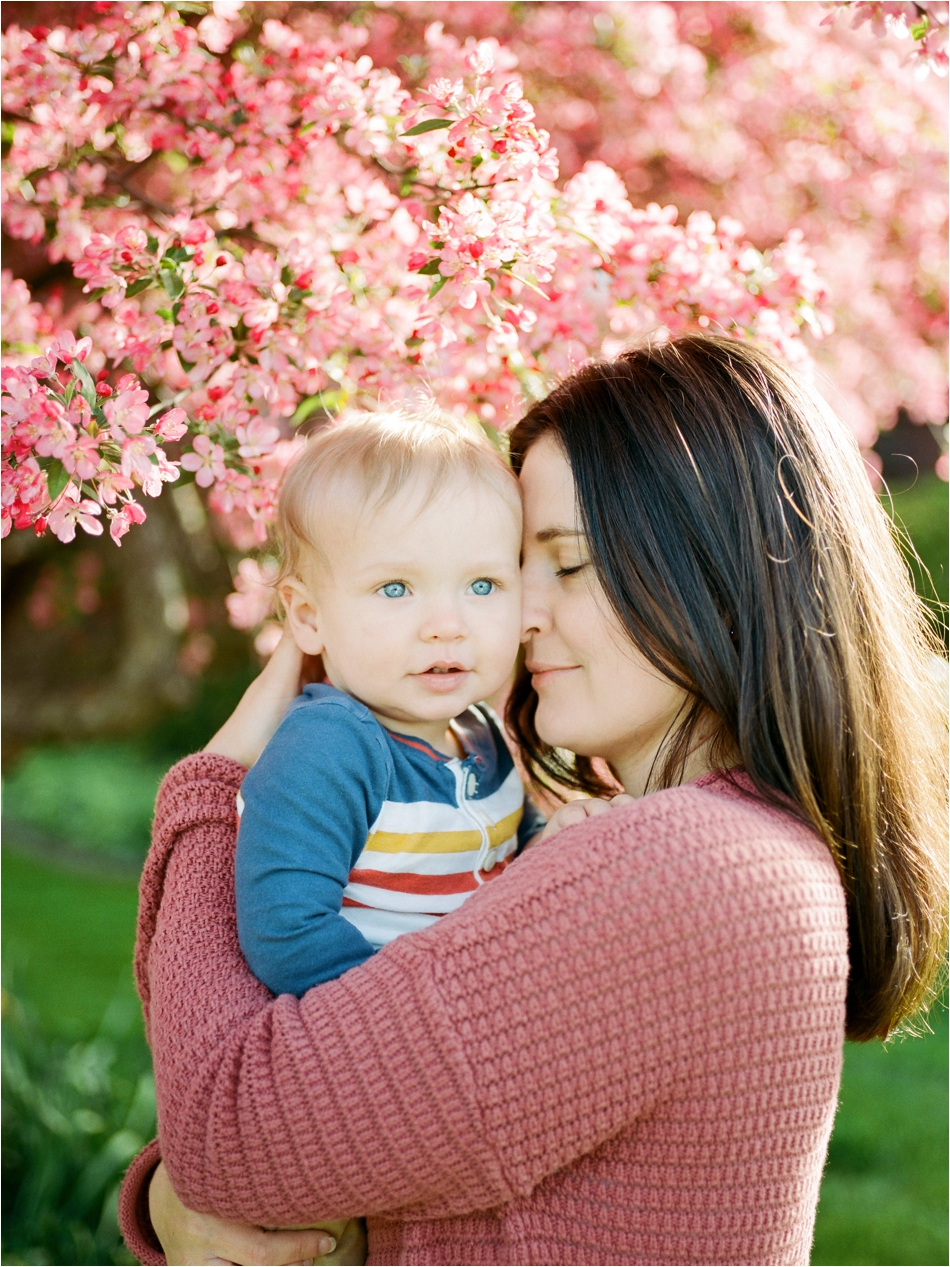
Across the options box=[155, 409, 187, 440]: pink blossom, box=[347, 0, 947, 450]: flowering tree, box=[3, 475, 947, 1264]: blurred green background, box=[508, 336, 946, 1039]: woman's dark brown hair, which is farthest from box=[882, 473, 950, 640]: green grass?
box=[155, 409, 187, 440]: pink blossom

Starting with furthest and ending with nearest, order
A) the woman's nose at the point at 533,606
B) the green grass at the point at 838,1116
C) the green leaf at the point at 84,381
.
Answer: the green grass at the point at 838,1116 → the woman's nose at the point at 533,606 → the green leaf at the point at 84,381

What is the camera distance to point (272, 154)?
235 cm

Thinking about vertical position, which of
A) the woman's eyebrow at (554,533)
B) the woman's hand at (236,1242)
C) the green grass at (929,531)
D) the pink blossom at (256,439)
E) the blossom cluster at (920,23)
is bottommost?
the woman's hand at (236,1242)

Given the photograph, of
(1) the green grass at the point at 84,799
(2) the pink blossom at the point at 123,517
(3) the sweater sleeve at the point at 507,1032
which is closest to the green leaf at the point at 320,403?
(2) the pink blossom at the point at 123,517

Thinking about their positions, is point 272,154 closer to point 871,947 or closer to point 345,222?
point 345,222

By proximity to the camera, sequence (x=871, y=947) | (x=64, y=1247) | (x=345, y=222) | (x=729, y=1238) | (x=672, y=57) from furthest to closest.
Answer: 1. (x=672, y=57)
2. (x=64, y=1247)
3. (x=345, y=222)
4. (x=871, y=947)
5. (x=729, y=1238)

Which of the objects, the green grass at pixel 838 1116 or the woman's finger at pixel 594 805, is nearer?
the woman's finger at pixel 594 805

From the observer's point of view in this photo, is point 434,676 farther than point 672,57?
No

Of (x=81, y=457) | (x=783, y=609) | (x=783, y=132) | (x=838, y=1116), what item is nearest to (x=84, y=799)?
(x=838, y=1116)


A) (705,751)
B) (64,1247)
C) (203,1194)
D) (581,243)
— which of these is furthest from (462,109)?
(64,1247)

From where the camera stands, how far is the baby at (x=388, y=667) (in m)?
1.50

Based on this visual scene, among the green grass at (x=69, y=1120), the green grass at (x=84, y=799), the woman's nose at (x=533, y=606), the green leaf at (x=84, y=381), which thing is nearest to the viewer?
the green leaf at (x=84, y=381)

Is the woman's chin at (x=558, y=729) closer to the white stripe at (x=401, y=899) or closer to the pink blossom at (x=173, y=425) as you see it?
the white stripe at (x=401, y=899)

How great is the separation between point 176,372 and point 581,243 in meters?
0.83
